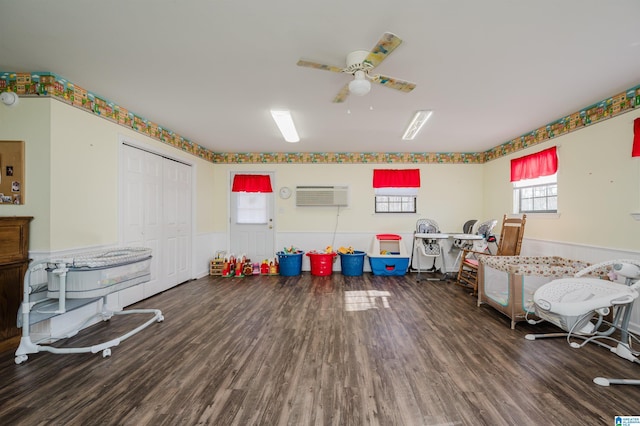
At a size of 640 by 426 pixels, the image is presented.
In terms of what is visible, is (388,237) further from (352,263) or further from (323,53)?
(323,53)

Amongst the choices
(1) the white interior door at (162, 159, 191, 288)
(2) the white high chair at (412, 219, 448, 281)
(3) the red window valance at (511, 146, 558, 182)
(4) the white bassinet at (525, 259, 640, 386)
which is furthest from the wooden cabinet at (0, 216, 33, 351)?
(3) the red window valance at (511, 146, 558, 182)

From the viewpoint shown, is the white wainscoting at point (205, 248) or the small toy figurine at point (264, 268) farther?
the small toy figurine at point (264, 268)

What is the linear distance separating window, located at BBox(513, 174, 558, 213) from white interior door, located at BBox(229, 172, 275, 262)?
453 cm

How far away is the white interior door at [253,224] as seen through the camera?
18.7 feet

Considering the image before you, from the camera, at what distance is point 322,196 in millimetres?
5582

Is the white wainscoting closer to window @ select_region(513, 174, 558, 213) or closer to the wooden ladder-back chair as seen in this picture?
the wooden ladder-back chair

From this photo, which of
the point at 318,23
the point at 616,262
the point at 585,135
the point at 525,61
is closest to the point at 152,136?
the point at 318,23

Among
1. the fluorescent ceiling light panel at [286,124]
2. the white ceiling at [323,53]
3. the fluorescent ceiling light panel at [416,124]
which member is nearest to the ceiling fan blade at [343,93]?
the white ceiling at [323,53]

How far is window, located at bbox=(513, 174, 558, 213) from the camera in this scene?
3879 millimetres

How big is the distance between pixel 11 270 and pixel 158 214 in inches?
68.5

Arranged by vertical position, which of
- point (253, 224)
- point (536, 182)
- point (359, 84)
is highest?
point (359, 84)

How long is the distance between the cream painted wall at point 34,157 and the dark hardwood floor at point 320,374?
112 cm

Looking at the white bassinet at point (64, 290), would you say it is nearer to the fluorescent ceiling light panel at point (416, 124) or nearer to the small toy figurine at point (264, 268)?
the small toy figurine at point (264, 268)

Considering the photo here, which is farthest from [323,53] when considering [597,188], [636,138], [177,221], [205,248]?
[205,248]
